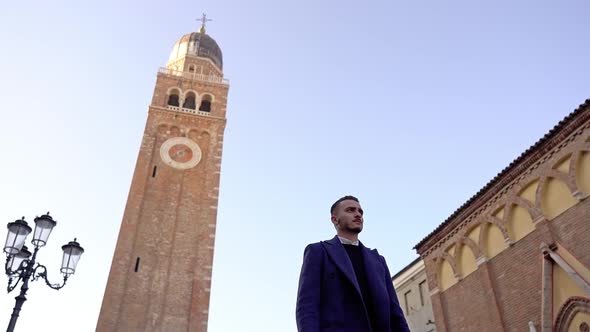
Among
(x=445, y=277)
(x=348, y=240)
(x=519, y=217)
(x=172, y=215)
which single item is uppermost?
(x=172, y=215)

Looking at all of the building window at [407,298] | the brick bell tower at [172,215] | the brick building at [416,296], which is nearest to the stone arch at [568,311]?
the brick building at [416,296]

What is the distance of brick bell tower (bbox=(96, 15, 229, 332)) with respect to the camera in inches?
958

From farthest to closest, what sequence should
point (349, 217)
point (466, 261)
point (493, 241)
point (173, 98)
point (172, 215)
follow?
point (173, 98) → point (172, 215) → point (466, 261) → point (493, 241) → point (349, 217)

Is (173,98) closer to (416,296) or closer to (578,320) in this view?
(416,296)

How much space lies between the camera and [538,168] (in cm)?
1381

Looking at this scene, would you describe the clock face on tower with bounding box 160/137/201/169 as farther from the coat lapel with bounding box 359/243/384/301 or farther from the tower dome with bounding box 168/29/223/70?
the coat lapel with bounding box 359/243/384/301

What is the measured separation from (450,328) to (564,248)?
506cm

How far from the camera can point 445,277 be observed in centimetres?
1705

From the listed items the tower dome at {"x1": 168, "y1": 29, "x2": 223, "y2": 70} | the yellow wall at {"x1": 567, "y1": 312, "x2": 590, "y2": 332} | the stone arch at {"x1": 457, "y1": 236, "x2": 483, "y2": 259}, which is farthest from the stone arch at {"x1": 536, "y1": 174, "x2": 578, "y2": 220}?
the tower dome at {"x1": 168, "y1": 29, "x2": 223, "y2": 70}

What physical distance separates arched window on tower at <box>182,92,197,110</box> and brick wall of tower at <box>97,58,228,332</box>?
4.73 feet

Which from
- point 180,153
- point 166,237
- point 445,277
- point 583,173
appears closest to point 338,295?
point 583,173

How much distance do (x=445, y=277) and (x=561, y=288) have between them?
477 cm

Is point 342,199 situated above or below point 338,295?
above

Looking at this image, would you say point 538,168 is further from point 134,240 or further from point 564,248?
point 134,240
